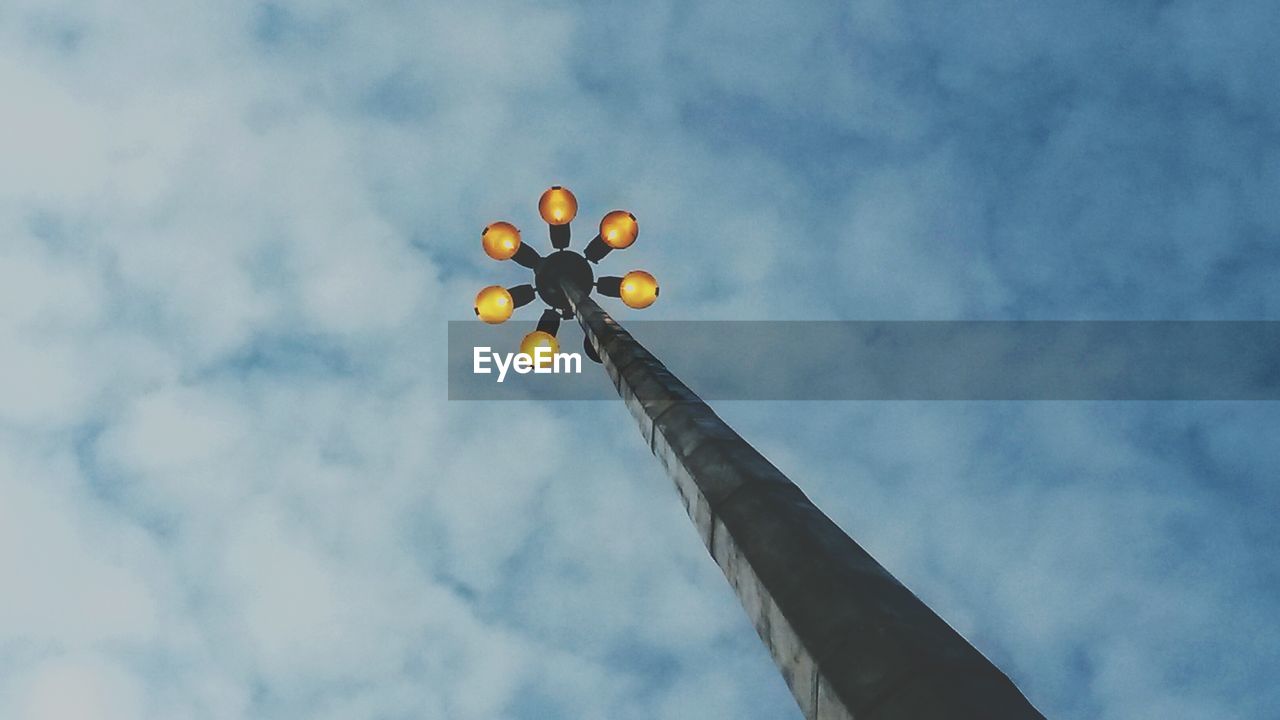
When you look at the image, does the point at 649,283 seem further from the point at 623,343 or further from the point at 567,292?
the point at 623,343

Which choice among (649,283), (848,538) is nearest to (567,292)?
(649,283)

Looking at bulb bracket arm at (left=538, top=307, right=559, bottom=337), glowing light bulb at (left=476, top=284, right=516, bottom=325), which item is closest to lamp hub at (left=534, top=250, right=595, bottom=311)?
bulb bracket arm at (left=538, top=307, right=559, bottom=337)

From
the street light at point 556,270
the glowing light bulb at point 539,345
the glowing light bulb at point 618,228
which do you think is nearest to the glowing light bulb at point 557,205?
the street light at point 556,270

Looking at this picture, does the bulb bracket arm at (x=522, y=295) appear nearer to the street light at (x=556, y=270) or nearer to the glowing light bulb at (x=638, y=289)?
the street light at (x=556, y=270)

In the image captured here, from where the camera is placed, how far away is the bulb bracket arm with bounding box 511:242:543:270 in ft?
26.5

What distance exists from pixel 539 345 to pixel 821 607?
205 inches

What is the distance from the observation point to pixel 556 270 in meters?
8.02

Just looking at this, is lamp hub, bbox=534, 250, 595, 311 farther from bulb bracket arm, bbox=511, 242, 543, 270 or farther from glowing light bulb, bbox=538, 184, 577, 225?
glowing light bulb, bbox=538, 184, 577, 225

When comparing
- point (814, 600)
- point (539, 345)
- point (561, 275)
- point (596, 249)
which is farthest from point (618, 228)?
point (814, 600)

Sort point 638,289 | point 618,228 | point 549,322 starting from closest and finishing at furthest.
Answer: point 638,289 < point 618,228 < point 549,322

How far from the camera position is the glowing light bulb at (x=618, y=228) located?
775 centimetres

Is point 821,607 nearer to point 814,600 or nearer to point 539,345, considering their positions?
point 814,600

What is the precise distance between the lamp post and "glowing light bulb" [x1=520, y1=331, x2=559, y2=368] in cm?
312

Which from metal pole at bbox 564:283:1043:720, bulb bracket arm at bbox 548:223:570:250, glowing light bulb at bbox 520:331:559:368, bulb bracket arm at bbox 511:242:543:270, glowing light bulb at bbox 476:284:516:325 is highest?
bulb bracket arm at bbox 548:223:570:250
